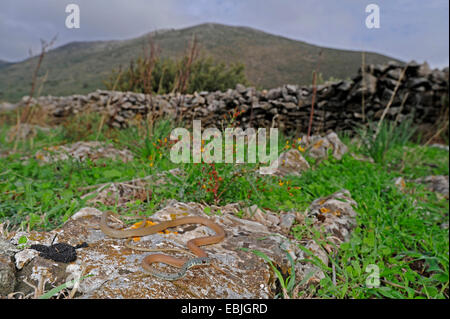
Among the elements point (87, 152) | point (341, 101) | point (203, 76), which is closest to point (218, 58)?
point (203, 76)

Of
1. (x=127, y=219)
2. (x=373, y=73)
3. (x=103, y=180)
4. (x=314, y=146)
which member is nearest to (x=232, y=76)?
(x=373, y=73)

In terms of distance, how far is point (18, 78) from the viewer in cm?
2125

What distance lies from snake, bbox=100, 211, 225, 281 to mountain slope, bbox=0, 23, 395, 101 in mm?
18197

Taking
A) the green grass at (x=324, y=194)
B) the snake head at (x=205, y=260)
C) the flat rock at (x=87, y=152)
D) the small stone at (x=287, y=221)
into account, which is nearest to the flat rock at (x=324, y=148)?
the green grass at (x=324, y=194)

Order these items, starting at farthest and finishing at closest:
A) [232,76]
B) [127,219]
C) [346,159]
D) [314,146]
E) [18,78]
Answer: [18,78] < [232,76] < [314,146] < [346,159] < [127,219]

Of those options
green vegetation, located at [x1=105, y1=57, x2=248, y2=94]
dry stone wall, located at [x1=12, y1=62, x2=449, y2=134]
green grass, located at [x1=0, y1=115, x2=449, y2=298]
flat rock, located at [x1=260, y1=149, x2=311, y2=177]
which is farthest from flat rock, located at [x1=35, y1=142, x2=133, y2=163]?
green vegetation, located at [x1=105, y1=57, x2=248, y2=94]

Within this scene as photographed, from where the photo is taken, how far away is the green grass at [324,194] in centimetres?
200

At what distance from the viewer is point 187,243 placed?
151 centimetres

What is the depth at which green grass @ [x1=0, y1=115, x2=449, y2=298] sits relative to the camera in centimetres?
200

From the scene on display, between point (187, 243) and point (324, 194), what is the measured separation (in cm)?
215

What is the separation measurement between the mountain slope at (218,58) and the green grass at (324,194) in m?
16.4

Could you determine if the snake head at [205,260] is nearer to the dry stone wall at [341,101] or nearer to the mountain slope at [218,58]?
the dry stone wall at [341,101]

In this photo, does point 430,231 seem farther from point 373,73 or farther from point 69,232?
point 373,73
